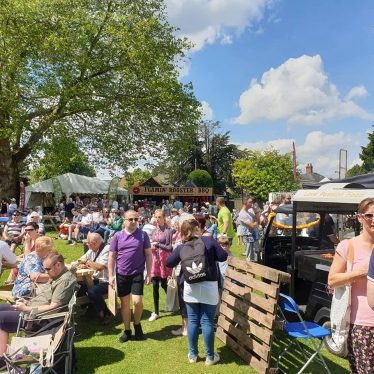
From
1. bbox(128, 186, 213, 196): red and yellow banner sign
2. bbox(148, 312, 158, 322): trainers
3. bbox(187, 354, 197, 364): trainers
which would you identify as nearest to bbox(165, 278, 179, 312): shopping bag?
bbox(148, 312, 158, 322): trainers

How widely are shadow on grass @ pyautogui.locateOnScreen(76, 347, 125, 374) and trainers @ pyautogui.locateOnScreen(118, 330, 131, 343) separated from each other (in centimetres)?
20

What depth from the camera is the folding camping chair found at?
316cm

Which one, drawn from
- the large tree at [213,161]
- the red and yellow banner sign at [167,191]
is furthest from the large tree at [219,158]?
the red and yellow banner sign at [167,191]

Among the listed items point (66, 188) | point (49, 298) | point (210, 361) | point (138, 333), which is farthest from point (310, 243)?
point (66, 188)

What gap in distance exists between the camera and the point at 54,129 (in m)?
17.9

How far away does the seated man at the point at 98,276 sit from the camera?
5.12 meters

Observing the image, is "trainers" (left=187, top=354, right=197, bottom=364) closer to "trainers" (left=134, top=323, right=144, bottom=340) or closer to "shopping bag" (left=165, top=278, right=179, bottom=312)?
"trainers" (left=134, top=323, right=144, bottom=340)

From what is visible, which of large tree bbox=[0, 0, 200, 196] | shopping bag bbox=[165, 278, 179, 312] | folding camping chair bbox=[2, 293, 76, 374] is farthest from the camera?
large tree bbox=[0, 0, 200, 196]

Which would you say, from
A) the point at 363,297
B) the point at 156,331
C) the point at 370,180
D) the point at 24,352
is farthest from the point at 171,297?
the point at 370,180

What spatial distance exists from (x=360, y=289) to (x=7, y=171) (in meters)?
19.4

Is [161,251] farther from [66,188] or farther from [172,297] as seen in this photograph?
[66,188]

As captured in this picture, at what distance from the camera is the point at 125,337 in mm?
4676

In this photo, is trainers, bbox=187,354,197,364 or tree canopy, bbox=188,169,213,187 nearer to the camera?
trainers, bbox=187,354,197,364

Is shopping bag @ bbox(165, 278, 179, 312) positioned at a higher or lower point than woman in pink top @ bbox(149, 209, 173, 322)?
lower
